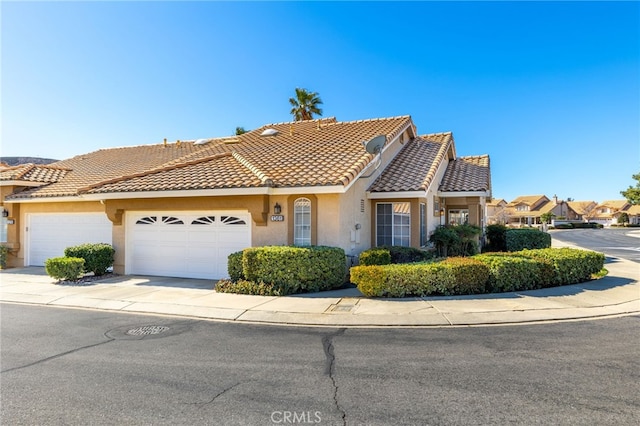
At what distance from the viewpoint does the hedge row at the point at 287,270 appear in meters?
10.3

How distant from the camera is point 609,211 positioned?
299 feet

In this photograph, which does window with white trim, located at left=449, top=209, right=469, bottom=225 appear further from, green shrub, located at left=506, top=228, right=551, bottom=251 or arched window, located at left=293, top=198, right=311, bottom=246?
arched window, located at left=293, top=198, right=311, bottom=246

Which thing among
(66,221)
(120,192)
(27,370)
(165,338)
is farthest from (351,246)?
(66,221)

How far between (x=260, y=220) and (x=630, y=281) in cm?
1182

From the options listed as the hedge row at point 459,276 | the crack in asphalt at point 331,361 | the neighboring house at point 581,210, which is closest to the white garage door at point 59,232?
the hedge row at point 459,276

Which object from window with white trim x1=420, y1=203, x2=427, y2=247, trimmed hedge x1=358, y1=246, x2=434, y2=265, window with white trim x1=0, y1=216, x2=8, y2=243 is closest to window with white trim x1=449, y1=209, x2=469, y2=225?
window with white trim x1=420, y1=203, x2=427, y2=247

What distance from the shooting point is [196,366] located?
17.5ft

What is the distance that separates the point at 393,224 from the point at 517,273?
528 centimetres

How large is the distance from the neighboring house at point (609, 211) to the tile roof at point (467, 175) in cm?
8769

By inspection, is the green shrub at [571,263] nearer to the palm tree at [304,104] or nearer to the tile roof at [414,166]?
the tile roof at [414,166]

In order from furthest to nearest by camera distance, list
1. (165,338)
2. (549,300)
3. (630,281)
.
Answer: (630,281)
(549,300)
(165,338)

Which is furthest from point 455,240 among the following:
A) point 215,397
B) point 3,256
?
point 3,256

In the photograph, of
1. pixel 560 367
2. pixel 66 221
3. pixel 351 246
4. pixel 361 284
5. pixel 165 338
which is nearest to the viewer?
pixel 560 367

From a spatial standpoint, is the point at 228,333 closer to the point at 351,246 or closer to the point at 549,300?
the point at 351,246
